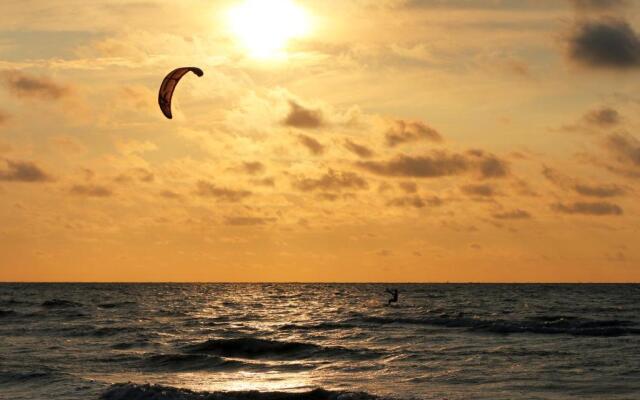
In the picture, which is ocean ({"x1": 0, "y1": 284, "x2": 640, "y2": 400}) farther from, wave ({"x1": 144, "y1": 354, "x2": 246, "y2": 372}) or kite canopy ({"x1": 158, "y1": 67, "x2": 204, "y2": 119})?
kite canopy ({"x1": 158, "y1": 67, "x2": 204, "y2": 119})

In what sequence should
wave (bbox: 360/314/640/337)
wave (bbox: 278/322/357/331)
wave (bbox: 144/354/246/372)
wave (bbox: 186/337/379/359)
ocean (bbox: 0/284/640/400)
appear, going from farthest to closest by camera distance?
wave (bbox: 278/322/357/331), wave (bbox: 360/314/640/337), wave (bbox: 186/337/379/359), wave (bbox: 144/354/246/372), ocean (bbox: 0/284/640/400)

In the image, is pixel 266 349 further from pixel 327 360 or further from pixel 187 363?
pixel 187 363

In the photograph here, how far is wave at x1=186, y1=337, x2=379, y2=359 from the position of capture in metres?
40.2

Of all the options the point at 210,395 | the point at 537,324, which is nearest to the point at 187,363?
the point at 210,395

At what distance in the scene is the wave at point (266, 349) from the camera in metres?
40.2

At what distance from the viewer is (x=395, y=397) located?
2722 centimetres

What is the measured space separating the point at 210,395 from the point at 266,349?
47.9ft

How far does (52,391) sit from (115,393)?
2611 mm

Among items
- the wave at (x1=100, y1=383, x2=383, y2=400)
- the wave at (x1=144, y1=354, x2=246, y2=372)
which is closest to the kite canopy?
the wave at (x1=144, y1=354, x2=246, y2=372)

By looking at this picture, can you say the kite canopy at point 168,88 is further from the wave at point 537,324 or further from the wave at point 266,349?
the wave at point 537,324

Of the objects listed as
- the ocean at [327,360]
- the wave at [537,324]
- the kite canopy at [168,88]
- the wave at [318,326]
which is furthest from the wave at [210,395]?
the wave at [318,326]

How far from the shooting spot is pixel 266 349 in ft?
139

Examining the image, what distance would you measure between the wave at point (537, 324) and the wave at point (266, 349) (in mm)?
13775

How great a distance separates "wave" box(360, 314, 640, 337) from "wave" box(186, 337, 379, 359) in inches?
542
